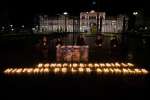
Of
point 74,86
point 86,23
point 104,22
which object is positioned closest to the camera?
point 74,86

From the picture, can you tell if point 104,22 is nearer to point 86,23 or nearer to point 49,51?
point 86,23

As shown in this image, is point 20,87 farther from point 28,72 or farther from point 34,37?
point 34,37

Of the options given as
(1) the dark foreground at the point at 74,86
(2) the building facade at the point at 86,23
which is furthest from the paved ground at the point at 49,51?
(1) the dark foreground at the point at 74,86

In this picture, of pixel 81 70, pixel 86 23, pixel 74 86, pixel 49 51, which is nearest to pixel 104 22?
pixel 86 23

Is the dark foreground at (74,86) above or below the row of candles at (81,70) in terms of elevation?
below

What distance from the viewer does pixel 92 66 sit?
34.1 feet

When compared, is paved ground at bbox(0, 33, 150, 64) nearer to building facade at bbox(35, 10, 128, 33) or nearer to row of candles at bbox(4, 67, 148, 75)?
building facade at bbox(35, 10, 128, 33)

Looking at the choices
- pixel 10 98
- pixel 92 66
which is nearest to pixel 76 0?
pixel 92 66

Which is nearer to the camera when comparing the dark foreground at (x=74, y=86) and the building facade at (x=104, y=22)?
the dark foreground at (x=74, y=86)

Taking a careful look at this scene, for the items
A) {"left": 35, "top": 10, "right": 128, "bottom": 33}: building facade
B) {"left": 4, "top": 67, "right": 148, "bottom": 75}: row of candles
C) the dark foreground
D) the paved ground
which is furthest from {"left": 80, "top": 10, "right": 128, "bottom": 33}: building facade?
the dark foreground

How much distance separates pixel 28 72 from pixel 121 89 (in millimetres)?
3417

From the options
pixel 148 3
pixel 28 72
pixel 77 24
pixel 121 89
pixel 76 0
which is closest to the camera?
pixel 121 89

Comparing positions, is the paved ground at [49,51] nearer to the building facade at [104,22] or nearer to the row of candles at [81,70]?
the building facade at [104,22]

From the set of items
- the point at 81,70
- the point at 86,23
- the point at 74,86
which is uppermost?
the point at 86,23
